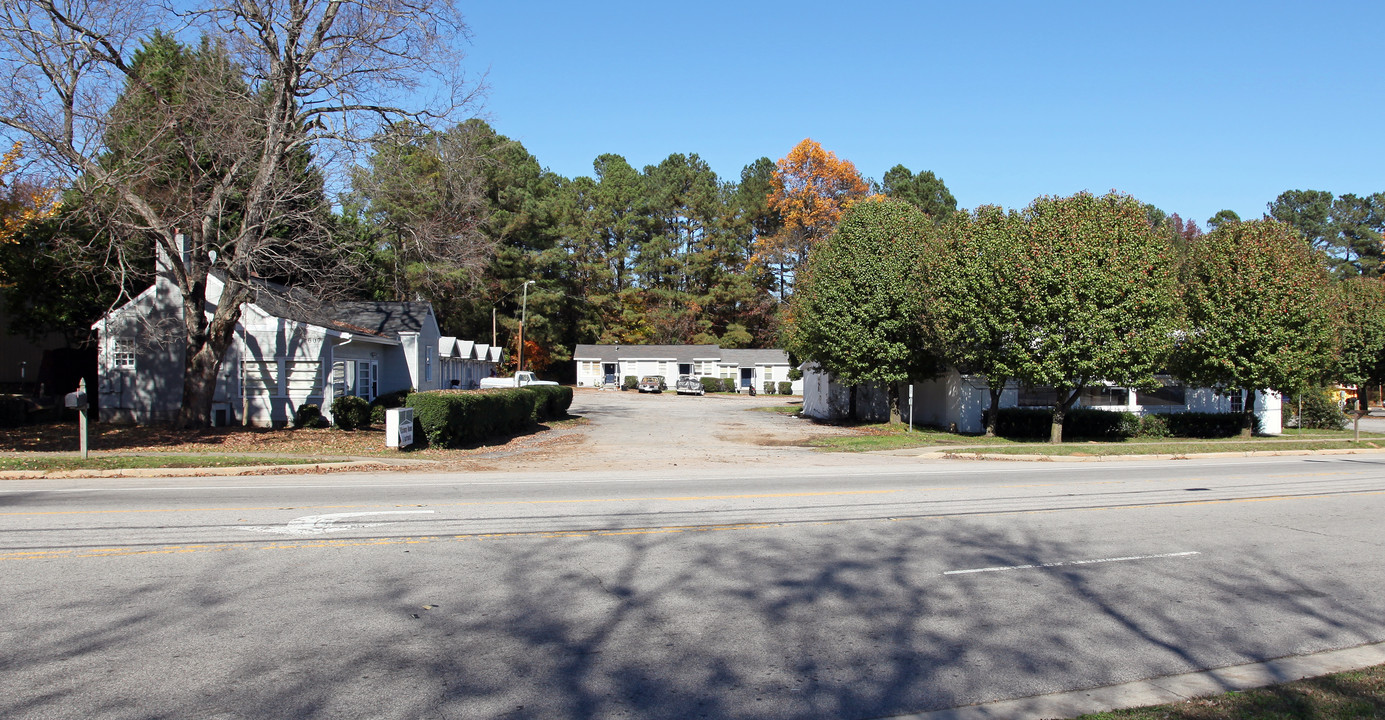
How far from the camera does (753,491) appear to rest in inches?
527

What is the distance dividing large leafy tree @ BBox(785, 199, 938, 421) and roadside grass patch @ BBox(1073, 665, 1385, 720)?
2505cm

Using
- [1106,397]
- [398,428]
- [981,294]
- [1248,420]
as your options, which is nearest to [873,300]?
[981,294]

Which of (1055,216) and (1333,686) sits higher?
(1055,216)

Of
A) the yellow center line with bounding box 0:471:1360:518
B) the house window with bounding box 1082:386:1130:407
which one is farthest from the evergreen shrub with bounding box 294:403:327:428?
the house window with bounding box 1082:386:1130:407

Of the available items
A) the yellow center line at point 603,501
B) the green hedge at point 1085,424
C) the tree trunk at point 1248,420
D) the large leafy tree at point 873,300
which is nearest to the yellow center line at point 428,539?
the yellow center line at point 603,501

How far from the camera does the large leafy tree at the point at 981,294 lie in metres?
24.8

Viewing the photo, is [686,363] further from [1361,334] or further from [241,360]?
[241,360]

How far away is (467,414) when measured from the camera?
21.7 m

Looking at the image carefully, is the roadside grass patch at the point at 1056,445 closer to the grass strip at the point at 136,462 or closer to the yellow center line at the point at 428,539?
the yellow center line at the point at 428,539

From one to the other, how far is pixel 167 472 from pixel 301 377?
1075 centimetres

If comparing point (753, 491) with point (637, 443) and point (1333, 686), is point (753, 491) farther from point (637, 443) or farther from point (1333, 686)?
point (637, 443)

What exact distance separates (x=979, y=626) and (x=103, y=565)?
7547 mm

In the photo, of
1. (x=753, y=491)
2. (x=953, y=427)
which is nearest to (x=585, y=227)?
(x=953, y=427)

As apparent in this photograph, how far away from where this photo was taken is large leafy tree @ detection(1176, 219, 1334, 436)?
26781 millimetres
